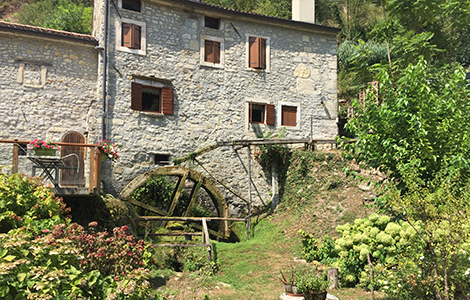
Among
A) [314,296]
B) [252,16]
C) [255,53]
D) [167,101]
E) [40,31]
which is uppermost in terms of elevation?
[252,16]

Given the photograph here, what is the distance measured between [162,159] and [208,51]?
377 centimetres

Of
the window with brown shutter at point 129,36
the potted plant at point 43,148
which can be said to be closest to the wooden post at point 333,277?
the potted plant at point 43,148

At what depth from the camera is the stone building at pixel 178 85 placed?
37.8 ft

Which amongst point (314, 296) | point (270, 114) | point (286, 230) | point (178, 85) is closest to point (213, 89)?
point (178, 85)

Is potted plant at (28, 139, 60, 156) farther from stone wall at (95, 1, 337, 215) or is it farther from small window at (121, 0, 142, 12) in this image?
small window at (121, 0, 142, 12)

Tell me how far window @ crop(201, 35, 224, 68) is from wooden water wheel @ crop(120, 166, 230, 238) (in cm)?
371

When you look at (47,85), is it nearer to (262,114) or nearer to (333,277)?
(262,114)

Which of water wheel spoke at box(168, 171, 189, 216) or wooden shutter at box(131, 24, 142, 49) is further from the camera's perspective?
wooden shutter at box(131, 24, 142, 49)

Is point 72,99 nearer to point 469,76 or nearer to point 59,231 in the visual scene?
point 59,231

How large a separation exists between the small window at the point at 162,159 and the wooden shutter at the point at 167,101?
50.6 inches

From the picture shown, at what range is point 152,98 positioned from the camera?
1282 centimetres

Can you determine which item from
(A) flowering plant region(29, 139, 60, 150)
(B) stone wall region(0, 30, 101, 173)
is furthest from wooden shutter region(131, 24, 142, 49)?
(A) flowering plant region(29, 139, 60, 150)

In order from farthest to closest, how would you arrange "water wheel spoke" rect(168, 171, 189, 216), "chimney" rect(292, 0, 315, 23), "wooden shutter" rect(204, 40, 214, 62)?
"chimney" rect(292, 0, 315, 23)
"wooden shutter" rect(204, 40, 214, 62)
"water wheel spoke" rect(168, 171, 189, 216)

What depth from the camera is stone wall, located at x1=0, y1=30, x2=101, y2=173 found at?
11.1m
